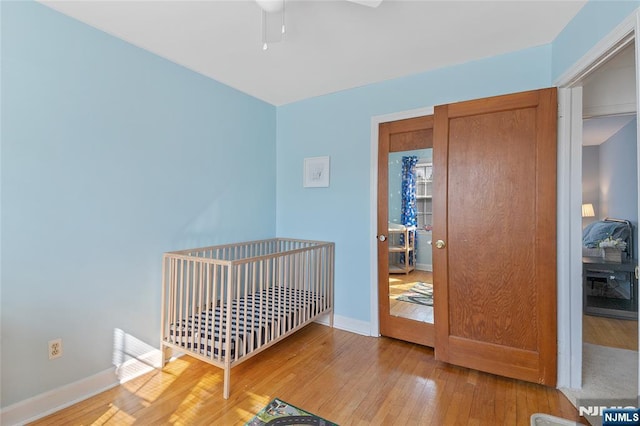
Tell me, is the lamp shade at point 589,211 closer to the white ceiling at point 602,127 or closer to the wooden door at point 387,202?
the white ceiling at point 602,127

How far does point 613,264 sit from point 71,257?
5.05 metres

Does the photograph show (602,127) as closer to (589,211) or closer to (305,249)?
(589,211)

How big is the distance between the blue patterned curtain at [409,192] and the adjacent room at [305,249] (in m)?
0.01

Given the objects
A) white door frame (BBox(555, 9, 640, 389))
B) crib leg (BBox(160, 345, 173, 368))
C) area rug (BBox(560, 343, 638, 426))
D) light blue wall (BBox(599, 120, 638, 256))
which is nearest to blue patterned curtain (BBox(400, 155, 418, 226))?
white door frame (BBox(555, 9, 640, 389))

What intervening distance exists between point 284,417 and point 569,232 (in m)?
2.14

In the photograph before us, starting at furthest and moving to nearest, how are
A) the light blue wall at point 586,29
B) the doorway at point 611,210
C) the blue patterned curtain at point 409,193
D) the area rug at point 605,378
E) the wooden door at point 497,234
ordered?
the blue patterned curtain at point 409,193, the doorway at point 611,210, the wooden door at point 497,234, the area rug at point 605,378, the light blue wall at point 586,29

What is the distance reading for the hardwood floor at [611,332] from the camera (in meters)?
2.63

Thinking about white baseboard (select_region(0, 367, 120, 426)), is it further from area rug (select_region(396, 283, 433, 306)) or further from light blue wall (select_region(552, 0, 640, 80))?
light blue wall (select_region(552, 0, 640, 80))

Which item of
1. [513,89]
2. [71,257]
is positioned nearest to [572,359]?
[513,89]

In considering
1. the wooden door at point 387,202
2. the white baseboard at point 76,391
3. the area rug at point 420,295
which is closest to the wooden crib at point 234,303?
the white baseboard at point 76,391

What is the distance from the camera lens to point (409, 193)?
2.63m

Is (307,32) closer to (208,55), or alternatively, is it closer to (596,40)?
(208,55)

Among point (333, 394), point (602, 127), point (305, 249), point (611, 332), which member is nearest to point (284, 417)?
point (333, 394)

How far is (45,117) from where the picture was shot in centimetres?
171
